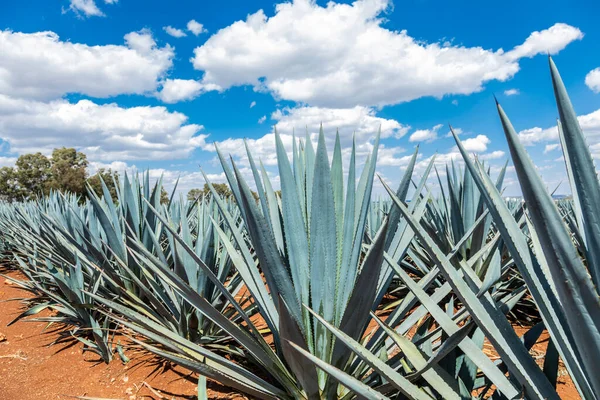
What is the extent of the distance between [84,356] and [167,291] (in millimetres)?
908

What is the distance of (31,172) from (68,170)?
401 centimetres

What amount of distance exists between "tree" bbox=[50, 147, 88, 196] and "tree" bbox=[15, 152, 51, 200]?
962 millimetres

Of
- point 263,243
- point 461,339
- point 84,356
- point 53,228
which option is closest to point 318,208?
point 263,243

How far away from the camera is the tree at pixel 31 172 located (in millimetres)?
34906

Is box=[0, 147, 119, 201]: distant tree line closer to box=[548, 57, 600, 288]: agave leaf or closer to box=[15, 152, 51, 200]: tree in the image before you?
box=[15, 152, 51, 200]: tree

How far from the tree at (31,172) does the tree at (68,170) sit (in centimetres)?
96

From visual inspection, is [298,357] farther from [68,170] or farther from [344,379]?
[68,170]

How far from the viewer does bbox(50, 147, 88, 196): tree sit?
108ft

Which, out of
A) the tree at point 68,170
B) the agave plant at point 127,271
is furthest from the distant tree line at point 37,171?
the agave plant at point 127,271

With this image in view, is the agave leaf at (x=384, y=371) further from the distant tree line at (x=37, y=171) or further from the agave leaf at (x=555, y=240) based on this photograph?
the distant tree line at (x=37, y=171)

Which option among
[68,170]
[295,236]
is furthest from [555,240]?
[68,170]

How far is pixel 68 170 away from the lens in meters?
34.0

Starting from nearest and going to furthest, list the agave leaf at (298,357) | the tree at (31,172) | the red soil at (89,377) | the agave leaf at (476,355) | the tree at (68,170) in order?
the agave leaf at (476,355), the agave leaf at (298,357), the red soil at (89,377), the tree at (68,170), the tree at (31,172)

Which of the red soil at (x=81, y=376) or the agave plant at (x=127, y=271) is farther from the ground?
the agave plant at (x=127, y=271)
